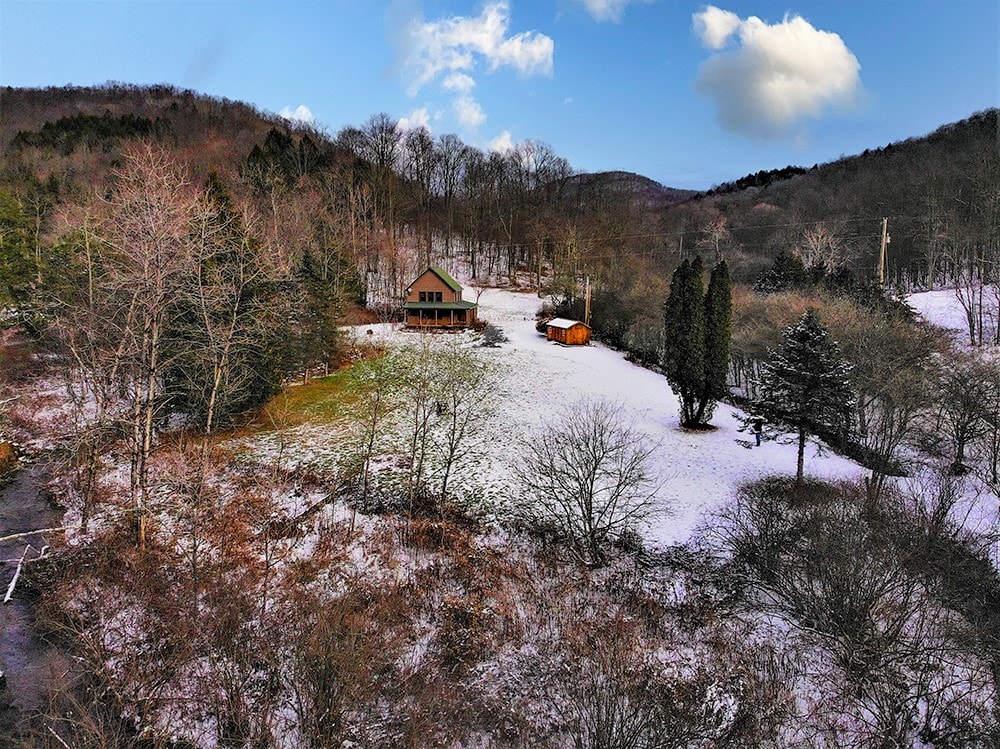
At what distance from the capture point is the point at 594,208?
246 feet

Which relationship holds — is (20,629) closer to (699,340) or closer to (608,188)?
(699,340)

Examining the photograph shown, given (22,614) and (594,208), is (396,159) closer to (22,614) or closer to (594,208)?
(594,208)

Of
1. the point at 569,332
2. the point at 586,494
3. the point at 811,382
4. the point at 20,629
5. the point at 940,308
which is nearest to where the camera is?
the point at 20,629

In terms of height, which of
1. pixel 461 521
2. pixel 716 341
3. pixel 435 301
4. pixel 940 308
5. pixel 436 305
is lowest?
pixel 461 521

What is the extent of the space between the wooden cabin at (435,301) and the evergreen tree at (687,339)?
72.9 feet

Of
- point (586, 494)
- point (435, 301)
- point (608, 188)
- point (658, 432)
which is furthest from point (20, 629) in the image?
point (608, 188)

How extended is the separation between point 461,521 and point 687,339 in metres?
13.2

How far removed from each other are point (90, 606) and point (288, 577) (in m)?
4.57

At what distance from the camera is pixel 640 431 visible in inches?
883

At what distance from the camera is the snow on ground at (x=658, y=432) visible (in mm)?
16922

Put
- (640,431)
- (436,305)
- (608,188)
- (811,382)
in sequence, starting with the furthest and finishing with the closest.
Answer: (608,188) → (436,305) → (640,431) → (811,382)

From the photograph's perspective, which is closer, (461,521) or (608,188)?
(461,521)

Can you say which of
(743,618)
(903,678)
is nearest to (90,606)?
Result: (743,618)

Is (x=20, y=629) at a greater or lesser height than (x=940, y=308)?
lesser
